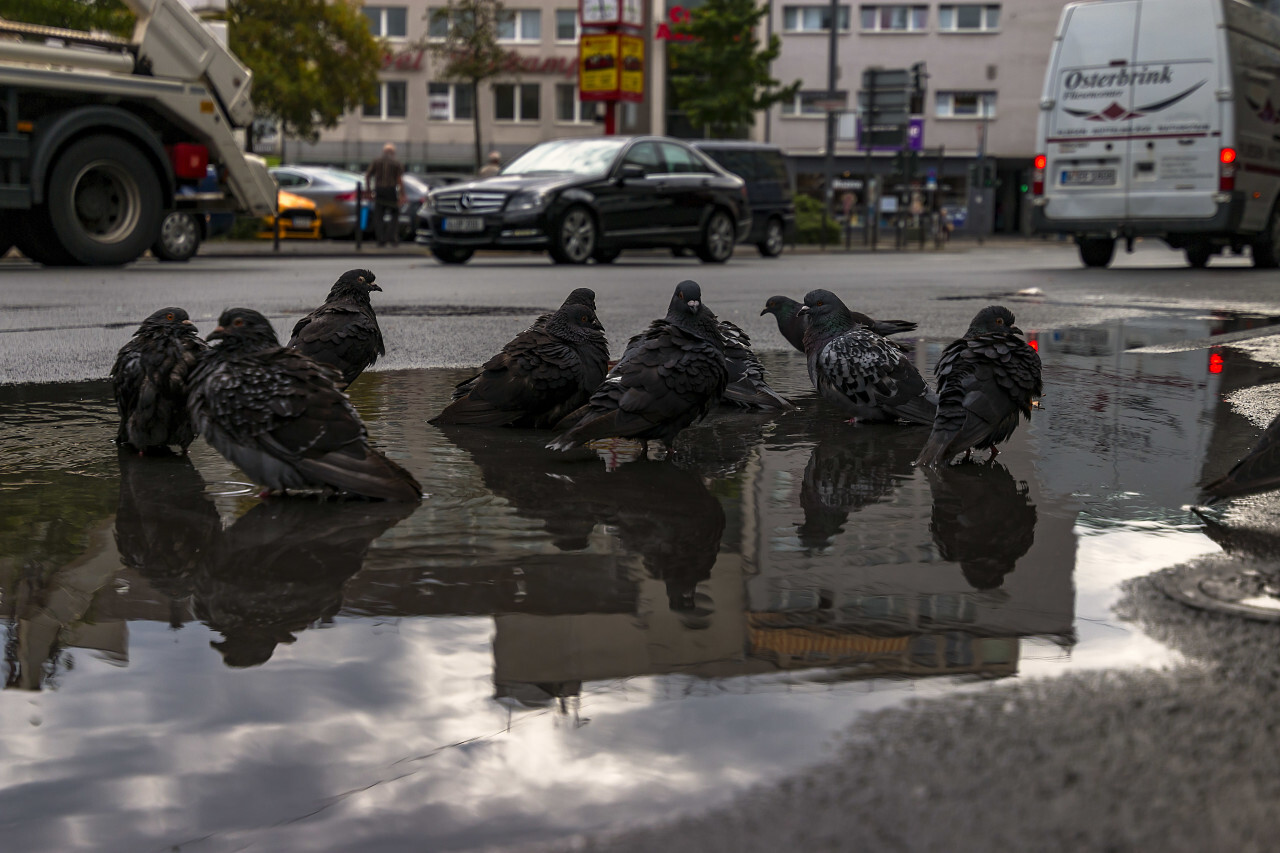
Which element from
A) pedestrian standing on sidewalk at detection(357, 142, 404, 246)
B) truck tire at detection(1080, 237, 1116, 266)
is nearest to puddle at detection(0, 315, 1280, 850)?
truck tire at detection(1080, 237, 1116, 266)

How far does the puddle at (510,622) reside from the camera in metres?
1.89

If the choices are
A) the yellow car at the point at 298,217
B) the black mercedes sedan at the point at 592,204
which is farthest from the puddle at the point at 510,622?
the yellow car at the point at 298,217

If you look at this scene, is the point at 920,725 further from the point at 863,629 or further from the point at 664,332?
the point at 664,332

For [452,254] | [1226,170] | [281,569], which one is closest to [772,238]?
[452,254]

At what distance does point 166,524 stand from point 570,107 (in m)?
59.8

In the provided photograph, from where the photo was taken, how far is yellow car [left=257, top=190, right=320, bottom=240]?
2698cm

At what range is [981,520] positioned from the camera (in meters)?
3.53

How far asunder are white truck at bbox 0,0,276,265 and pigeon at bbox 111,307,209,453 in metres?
10.3

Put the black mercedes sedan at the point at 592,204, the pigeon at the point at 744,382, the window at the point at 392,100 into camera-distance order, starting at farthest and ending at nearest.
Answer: the window at the point at 392,100 → the black mercedes sedan at the point at 592,204 → the pigeon at the point at 744,382

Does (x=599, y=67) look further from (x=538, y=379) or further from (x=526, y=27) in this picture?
(x=538, y=379)

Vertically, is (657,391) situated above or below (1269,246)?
below

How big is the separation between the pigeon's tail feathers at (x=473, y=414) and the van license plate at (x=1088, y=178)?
15.1 meters

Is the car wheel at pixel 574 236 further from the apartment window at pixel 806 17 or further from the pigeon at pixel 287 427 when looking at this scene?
the apartment window at pixel 806 17

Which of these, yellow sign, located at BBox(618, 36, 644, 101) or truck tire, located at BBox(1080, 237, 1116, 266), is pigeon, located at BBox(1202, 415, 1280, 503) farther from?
yellow sign, located at BBox(618, 36, 644, 101)
